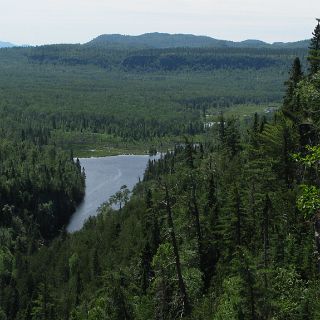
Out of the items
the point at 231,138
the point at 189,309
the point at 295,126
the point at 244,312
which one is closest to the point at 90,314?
the point at 189,309

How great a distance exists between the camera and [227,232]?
189 feet

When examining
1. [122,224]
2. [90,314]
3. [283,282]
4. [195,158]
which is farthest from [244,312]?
[122,224]

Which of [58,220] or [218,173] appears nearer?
[218,173]

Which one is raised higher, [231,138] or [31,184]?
[231,138]

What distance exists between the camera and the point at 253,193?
192 feet

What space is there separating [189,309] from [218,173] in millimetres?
43770

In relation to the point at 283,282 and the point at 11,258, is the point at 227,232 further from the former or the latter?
the point at 11,258

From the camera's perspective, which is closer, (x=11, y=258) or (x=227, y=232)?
(x=227, y=232)

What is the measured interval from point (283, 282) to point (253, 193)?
19651 millimetres

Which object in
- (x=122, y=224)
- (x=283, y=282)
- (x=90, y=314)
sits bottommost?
(x=122, y=224)

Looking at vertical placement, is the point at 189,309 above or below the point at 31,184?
above

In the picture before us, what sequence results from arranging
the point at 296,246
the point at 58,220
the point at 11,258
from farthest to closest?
the point at 58,220 < the point at 11,258 < the point at 296,246

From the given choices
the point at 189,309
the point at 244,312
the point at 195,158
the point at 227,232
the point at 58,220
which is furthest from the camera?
the point at 58,220

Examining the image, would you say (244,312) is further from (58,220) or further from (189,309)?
(58,220)
